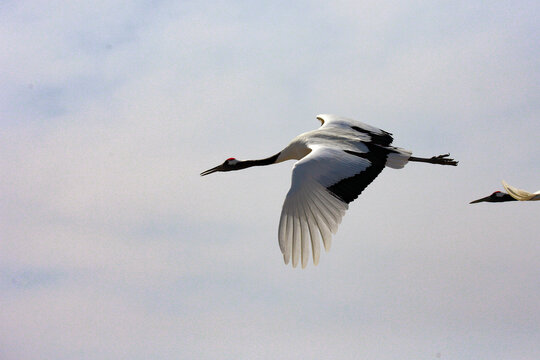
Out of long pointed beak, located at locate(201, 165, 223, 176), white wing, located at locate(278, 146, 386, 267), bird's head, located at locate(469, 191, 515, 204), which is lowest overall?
white wing, located at locate(278, 146, 386, 267)

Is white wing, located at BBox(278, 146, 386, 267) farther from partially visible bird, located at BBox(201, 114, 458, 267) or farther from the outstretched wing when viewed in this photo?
the outstretched wing

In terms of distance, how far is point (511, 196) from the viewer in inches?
772

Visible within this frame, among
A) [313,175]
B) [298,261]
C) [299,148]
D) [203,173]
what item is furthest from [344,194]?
[203,173]

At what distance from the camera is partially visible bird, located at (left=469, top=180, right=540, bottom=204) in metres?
18.3

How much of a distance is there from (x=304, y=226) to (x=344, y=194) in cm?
100

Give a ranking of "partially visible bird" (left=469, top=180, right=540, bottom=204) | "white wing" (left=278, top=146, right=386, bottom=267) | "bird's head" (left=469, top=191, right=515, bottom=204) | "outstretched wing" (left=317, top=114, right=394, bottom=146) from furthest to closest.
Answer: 1. "bird's head" (left=469, top=191, right=515, bottom=204)
2. "partially visible bird" (left=469, top=180, right=540, bottom=204)
3. "outstretched wing" (left=317, top=114, right=394, bottom=146)
4. "white wing" (left=278, top=146, right=386, bottom=267)

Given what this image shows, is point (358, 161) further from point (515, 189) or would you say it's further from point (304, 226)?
point (515, 189)

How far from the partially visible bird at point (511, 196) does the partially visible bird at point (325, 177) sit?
127 inches

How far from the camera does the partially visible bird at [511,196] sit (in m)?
18.3

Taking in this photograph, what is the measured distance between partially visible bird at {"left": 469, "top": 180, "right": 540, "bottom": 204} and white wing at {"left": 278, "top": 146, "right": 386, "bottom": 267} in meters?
4.64

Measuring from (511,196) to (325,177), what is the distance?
6913 millimetres

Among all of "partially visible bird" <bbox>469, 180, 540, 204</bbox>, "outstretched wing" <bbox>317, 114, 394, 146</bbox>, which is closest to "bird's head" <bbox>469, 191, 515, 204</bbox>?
"partially visible bird" <bbox>469, 180, 540, 204</bbox>

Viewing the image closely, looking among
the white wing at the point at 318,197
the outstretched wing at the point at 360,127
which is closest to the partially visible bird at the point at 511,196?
the outstretched wing at the point at 360,127

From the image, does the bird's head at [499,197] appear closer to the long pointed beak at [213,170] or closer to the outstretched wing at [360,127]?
the outstretched wing at [360,127]
